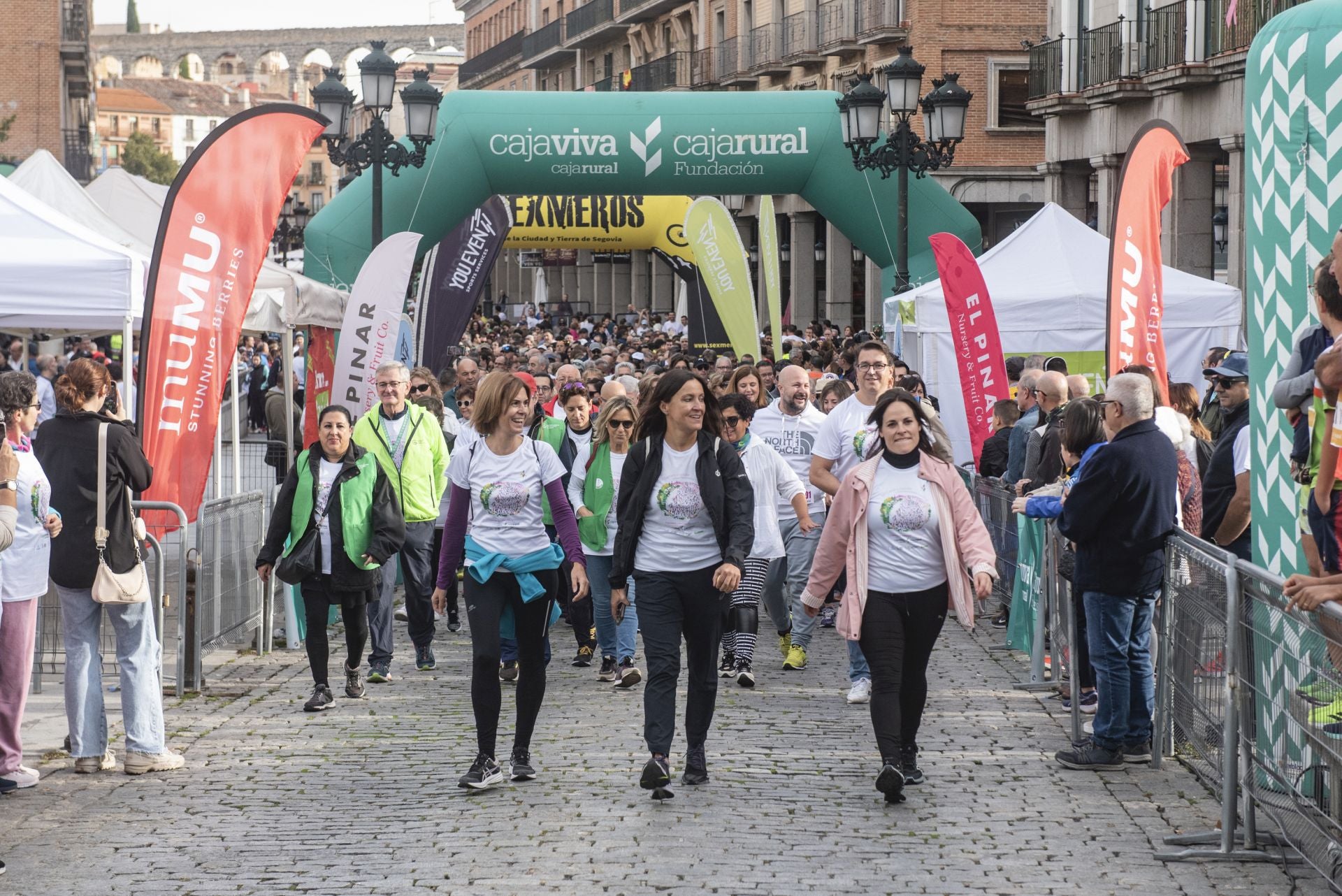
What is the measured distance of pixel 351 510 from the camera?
9.12 meters

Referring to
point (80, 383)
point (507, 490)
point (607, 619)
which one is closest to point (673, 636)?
point (507, 490)

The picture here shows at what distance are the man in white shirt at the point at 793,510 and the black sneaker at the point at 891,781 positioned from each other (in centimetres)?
320

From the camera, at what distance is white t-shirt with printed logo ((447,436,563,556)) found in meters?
7.31

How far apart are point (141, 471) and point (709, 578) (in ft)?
7.99

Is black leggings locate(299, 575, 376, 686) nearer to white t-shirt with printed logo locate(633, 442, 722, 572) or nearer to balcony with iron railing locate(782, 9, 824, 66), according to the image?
white t-shirt with printed logo locate(633, 442, 722, 572)

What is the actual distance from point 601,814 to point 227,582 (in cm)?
414

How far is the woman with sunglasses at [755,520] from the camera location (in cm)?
941

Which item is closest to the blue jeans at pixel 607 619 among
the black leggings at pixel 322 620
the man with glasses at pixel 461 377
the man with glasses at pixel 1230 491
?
the black leggings at pixel 322 620

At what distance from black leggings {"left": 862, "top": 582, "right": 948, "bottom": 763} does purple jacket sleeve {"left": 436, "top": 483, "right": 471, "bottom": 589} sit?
1700mm

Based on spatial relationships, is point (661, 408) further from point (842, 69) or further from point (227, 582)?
point (842, 69)

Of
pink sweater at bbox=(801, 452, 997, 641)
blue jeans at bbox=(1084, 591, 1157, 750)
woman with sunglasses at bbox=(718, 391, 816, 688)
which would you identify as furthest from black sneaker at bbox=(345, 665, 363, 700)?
blue jeans at bbox=(1084, 591, 1157, 750)

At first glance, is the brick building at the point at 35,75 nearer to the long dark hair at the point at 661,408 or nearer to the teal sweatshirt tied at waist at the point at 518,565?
the teal sweatshirt tied at waist at the point at 518,565

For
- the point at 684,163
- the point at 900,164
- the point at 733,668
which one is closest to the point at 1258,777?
the point at 733,668

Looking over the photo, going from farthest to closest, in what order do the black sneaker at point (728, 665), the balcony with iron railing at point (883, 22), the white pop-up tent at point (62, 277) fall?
1. the balcony with iron railing at point (883, 22)
2. the black sneaker at point (728, 665)
3. the white pop-up tent at point (62, 277)
